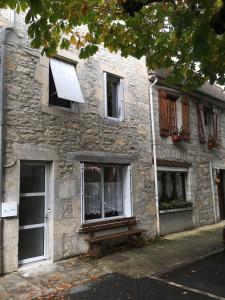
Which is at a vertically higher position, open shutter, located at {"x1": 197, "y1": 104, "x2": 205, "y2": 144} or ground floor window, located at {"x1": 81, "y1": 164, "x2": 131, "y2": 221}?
open shutter, located at {"x1": 197, "y1": 104, "x2": 205, "y2": 144}

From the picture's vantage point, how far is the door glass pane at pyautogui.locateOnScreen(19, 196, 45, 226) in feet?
22.2

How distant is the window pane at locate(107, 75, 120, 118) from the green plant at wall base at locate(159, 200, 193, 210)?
3413mm

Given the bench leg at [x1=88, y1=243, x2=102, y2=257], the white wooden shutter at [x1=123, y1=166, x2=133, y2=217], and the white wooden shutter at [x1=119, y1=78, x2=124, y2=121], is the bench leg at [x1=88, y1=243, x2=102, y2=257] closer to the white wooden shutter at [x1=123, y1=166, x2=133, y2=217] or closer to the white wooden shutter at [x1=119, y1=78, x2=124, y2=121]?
the white wooden shutter at [x1=123, y1=166, x2=133, y2=217]

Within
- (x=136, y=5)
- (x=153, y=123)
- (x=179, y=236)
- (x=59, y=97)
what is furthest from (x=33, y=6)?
(x=179, y=236)

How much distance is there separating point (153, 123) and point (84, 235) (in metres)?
4.53

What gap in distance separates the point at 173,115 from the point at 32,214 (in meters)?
6.73

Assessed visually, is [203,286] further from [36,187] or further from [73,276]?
[36,187]

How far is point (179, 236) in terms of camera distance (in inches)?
390

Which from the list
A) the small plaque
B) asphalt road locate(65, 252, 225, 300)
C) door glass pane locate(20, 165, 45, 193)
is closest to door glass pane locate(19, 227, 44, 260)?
the small plaque

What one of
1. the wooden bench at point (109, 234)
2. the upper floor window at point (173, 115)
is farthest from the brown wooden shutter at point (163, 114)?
the wooden bench at point (109, 234)

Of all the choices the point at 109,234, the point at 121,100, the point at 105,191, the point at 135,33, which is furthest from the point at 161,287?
the point at 121,100

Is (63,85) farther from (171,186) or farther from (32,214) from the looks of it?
(171,186)

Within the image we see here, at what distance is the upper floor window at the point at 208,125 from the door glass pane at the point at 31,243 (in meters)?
8.07

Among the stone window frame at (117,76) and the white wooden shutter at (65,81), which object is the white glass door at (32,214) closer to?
the white wooden shutter at (65,81)
